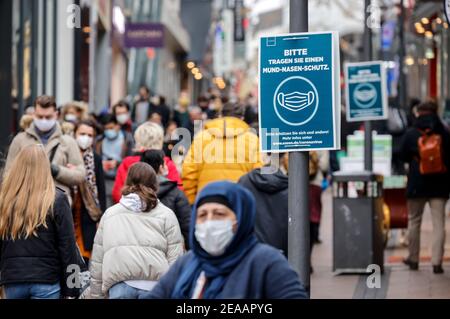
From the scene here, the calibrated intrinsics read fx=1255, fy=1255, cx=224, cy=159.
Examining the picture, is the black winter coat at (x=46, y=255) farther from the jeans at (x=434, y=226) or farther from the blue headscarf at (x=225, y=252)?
the jeans at (x=434, y=226)

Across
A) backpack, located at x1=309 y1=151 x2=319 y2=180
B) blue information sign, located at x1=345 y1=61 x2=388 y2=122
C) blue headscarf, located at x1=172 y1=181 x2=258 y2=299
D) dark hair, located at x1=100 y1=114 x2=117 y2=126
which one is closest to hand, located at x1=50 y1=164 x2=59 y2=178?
backpack, located at x1=309 y1=151 x2=319 y2=180

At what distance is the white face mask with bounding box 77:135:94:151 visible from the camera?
1273 cm

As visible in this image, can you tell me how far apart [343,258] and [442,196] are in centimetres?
137

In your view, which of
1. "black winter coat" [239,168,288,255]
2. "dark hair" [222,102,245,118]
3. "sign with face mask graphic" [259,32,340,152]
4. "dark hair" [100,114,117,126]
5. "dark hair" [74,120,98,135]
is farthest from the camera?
"dark hair" [100,114,117,126]

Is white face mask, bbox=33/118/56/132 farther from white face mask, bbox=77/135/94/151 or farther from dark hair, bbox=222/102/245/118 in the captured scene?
dark hair, bbox=222/102/245/118

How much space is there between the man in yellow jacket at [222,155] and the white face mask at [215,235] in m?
5.93

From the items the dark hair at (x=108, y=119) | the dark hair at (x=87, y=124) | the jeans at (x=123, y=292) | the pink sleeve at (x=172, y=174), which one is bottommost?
the jeans at (x=123, y=292)

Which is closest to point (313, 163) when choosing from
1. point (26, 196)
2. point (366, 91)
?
point (366, 91)

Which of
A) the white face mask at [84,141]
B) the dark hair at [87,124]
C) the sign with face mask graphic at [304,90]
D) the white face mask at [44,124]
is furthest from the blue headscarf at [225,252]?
the dark hair at [87,124]

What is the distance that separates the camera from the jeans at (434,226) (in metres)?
14.6

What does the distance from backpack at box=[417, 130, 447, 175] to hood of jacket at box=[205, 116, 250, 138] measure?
156 inches

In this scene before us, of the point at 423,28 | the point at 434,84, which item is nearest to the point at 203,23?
the point at 434,84

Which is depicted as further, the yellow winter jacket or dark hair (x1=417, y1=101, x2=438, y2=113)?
dark hair (x1=417, y1=101, x2=438, y2=113)

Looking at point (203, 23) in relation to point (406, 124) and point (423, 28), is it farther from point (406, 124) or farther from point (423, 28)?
point (406, 124)
